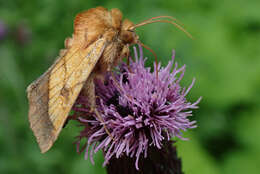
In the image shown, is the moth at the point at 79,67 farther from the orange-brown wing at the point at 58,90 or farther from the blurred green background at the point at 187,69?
the blurred green background at the point at 187,69

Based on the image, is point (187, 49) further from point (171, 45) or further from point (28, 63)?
point (28, 63)

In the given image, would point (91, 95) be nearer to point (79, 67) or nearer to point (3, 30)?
point (79, 67)

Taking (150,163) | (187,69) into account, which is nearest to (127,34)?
(150,163)

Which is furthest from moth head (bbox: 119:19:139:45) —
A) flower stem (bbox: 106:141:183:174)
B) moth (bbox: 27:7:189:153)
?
flower stem (bbox: 106:141:183:174)

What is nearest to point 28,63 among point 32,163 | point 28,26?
point 28,26

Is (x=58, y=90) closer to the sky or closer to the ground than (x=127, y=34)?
closer to the ground

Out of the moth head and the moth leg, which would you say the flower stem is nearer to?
the moth leg
